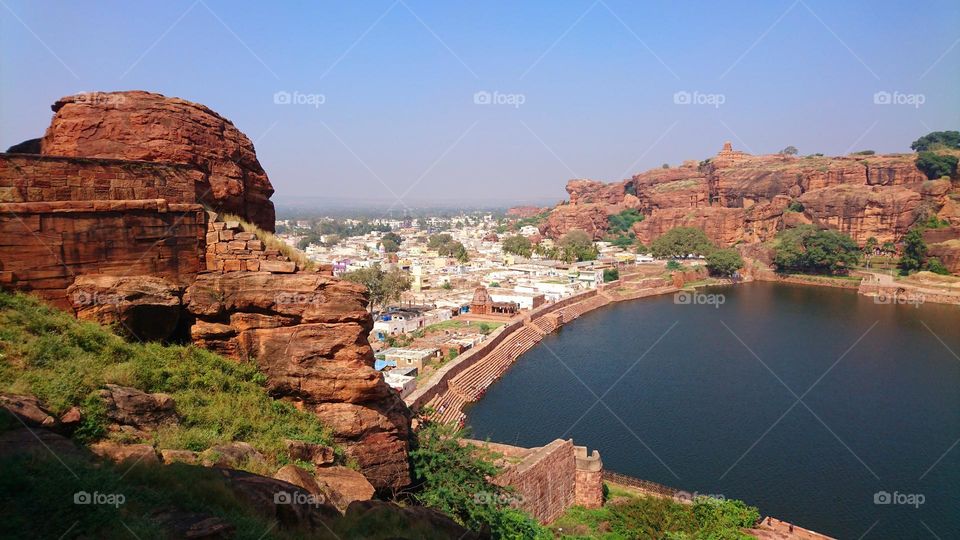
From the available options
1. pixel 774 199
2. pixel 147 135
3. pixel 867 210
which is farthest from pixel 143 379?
pixel 774 199

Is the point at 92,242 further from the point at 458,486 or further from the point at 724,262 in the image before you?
the point at 724,262

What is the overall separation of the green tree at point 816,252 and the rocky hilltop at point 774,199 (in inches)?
180

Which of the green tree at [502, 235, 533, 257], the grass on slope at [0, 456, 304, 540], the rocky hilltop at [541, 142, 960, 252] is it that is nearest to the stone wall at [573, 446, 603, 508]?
the grass on slope at [0, 456, 304, 540]

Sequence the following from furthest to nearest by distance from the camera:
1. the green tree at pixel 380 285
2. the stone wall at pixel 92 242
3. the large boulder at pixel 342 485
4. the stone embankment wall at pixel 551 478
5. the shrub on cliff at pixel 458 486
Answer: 1. the green tree at pixel 380 285
2. the stone embankment wall at pixel 551 478
3. the shrub on cliff at pixel 458 486
4. the stone wall at pixel 92 242
5. the large boulder at pixel 342 485

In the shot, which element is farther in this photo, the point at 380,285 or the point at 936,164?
the point at 936,164

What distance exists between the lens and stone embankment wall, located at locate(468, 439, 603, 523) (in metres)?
11.0

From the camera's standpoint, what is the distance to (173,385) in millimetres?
6074

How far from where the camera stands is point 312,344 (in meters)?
6.66

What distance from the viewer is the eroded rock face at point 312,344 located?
21.8 ft

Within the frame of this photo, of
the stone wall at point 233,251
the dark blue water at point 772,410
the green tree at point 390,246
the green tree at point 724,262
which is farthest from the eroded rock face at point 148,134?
the green tree at point 390,246

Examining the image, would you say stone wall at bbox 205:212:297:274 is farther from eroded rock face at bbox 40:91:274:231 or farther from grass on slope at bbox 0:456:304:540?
grass on slope at bbox 0:456:304:540

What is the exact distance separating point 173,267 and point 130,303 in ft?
2.52

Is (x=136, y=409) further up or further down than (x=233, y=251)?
further down

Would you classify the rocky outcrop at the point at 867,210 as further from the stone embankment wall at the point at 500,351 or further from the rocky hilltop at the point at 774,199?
the stone embankment wall at the point at 500,351
